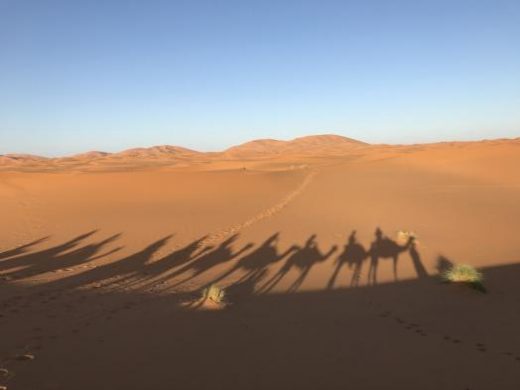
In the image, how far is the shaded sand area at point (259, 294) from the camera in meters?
4.82

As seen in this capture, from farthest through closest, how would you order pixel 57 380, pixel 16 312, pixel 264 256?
pixel 264 256
pixel 16 312
pixel 57 380

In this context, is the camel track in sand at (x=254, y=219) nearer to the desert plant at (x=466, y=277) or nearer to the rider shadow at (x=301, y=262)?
the rider shadow at (x=301, y=262)

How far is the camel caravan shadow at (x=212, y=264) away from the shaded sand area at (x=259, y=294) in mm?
55

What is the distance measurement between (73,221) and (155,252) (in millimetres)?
6099

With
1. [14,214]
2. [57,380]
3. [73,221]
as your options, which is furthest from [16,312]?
[14,214]

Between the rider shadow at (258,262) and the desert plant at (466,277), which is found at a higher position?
the desert plant at (466,277)

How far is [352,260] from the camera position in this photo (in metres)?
11.5

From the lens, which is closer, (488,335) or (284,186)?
(488,335)

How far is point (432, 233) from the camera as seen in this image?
1465 cm

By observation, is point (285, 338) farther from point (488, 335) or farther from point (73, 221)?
point (73, 221)

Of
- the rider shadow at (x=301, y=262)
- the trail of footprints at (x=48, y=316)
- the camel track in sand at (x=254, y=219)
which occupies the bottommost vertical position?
the rider shadow at (x=301, y=262)

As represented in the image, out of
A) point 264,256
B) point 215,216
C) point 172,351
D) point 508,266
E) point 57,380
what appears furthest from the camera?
point 215,216

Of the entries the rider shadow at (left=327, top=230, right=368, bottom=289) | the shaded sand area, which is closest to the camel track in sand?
the shaded sand area

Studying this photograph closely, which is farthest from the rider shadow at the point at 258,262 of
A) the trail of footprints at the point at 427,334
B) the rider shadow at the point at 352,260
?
the trail of footprints at the point at 427,334
